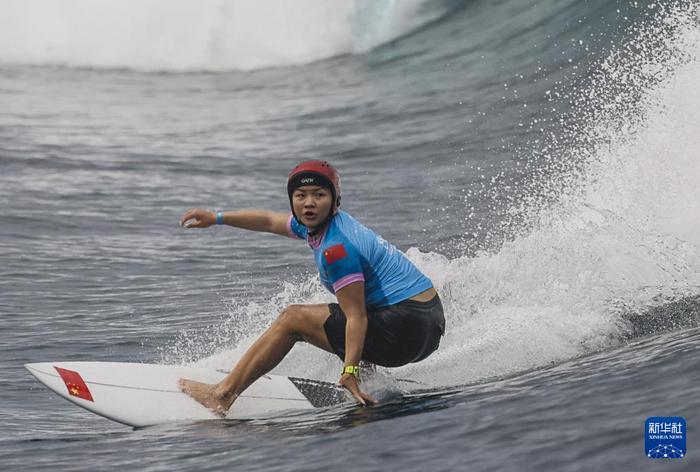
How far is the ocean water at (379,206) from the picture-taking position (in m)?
6.52

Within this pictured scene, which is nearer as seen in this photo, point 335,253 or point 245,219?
point 335,253

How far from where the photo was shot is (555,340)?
7910mm

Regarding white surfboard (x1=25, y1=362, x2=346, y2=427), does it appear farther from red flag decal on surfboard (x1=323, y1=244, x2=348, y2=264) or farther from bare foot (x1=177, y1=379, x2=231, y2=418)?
red flag decal on surfboard (x1=323, y1=244, x2=348, y2=264)

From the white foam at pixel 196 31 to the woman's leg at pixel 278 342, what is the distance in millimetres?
17172

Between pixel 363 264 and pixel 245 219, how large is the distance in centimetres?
97

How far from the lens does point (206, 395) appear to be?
746 centimetres

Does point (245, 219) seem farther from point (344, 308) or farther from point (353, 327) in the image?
point (353, 327)

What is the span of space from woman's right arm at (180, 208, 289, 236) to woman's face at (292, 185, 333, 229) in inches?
21.7

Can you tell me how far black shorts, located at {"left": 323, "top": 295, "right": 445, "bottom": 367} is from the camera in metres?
7.26

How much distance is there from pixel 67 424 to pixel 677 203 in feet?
17.0

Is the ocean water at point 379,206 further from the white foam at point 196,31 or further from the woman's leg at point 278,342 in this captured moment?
the woman's leg at point 278,342

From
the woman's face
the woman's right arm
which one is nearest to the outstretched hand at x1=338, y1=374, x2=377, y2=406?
the woman's face
